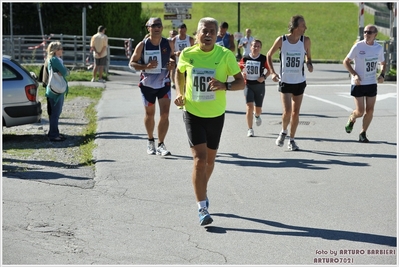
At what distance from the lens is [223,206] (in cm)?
873

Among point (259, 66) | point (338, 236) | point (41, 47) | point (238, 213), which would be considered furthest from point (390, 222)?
point (41, 47)

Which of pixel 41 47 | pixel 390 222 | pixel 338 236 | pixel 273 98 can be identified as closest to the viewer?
pixel 338 236

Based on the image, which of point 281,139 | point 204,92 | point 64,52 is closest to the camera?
point 204,92

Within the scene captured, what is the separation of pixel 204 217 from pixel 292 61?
16.1 feet

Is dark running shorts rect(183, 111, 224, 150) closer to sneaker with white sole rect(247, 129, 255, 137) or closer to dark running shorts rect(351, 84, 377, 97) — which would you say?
dark running shorts rect(351, 84, 377, 97)

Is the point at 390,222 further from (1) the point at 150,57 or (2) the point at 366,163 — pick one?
(1) the point at 150,57

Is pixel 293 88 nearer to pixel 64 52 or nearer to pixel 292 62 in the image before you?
pixel 292 62

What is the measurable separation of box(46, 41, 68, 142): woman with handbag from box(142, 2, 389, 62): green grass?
1145 inches

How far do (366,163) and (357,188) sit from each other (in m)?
1.77

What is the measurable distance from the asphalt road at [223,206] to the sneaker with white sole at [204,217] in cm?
7

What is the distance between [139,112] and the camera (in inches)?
690

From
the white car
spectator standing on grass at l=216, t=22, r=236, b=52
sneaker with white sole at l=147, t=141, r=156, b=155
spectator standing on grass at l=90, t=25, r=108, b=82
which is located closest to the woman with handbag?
the white car

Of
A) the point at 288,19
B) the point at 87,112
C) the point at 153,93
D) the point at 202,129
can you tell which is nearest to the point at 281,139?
the point at 153,93

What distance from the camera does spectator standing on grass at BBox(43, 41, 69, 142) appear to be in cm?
1347
